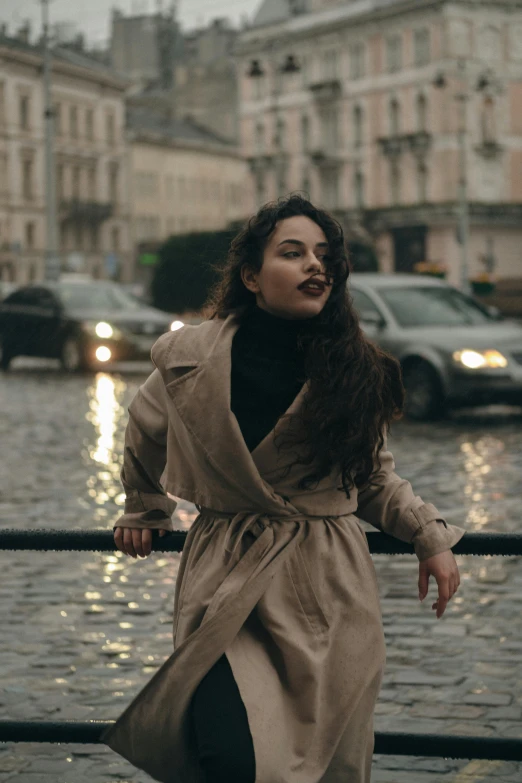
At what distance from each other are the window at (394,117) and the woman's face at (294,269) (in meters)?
76.8

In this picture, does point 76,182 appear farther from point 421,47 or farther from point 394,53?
point 421,47

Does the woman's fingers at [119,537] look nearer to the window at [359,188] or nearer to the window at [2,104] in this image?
the window at [359,188]

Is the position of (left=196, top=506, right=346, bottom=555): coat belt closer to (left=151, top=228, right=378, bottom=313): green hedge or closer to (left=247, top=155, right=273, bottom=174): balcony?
(left=151, top=228, right=378, bottom=313): green hedge

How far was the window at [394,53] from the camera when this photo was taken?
77.8 metres

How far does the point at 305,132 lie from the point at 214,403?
83.8 meters

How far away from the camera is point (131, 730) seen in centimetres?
294

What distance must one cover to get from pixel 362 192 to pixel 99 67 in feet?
69.4

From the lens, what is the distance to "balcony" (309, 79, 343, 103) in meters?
81.6

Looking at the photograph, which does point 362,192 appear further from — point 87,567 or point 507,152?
point 87,567

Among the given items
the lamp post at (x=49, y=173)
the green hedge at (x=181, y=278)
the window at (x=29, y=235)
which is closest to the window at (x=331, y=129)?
the window at (x=29, y=235)

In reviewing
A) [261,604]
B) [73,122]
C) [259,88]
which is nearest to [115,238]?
[73,122]

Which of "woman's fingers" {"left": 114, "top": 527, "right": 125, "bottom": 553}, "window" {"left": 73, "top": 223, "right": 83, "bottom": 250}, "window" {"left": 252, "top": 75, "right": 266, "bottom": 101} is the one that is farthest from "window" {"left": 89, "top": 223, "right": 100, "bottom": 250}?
"woman's fingers" {"left": 114, "top": 527, "right": 125, "bottom": 553}

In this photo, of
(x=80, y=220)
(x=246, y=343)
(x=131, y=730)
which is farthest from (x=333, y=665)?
(x=80, y=220)

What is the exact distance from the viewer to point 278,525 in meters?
2.90
